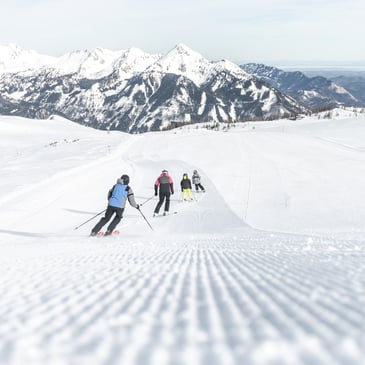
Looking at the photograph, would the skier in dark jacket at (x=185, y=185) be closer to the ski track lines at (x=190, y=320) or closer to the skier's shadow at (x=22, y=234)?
the skier's shadow at (x=22, y=234)

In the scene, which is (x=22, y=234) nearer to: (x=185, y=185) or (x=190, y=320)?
(x=185, y=185)

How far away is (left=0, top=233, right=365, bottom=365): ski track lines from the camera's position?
176 centimetres

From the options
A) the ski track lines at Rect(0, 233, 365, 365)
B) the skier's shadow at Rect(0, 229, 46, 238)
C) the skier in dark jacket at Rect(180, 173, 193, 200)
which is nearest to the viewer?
the ski track lines at Rect(0, 233, 365, 365)

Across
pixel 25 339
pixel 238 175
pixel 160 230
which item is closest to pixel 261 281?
pixel 25 339

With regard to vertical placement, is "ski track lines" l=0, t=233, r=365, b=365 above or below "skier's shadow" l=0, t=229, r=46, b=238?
above

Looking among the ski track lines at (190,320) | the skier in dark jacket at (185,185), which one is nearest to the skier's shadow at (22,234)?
the skier in dark jacket at (185,185)

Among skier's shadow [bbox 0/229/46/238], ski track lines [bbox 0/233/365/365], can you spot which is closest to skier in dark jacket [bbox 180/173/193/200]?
skier's shadow [bbox 0/229/46/238]

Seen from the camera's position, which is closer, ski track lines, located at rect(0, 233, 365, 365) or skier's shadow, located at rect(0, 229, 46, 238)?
ski track lines, located at rect(0, 233, 365, 365)

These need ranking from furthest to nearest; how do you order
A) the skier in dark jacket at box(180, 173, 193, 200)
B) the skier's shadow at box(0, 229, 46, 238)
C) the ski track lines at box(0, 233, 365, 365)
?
the skier in dark jacket at box(180, 173, 193, 200) < the skier's shadow at box(0, 229, 46, 238) < the ski track lines at box(0, 233, 365, 365)

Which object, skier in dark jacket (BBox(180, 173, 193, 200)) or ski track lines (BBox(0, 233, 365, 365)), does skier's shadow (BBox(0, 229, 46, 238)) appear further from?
ski track lines (BBox(0, 233, 365, 365))

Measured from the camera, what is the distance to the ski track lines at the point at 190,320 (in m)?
1.76

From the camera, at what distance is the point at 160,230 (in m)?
12.5

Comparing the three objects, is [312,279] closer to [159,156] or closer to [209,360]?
[209,360]

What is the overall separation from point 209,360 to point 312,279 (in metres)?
1.87
